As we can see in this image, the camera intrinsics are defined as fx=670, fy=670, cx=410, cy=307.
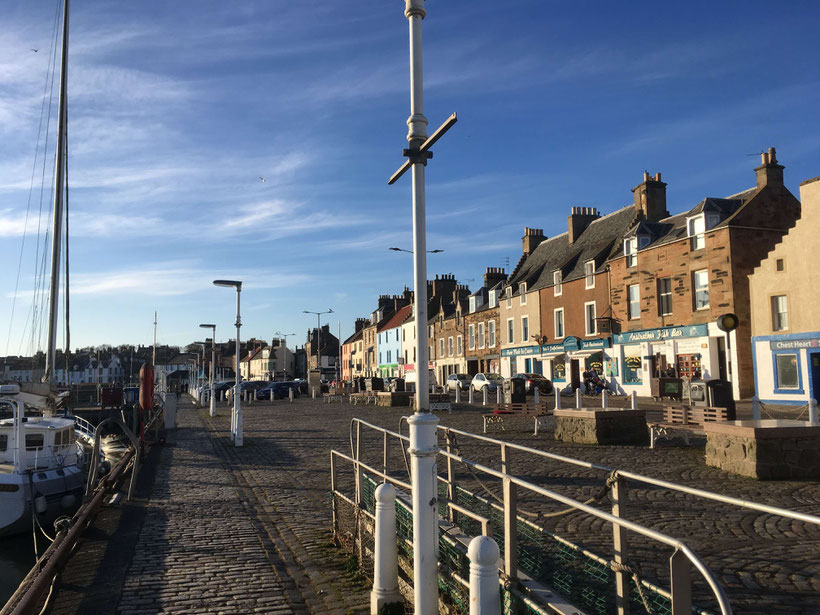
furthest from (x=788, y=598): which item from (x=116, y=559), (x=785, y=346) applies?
(x=785, y=346)

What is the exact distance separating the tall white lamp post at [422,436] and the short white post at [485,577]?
3.00 feet

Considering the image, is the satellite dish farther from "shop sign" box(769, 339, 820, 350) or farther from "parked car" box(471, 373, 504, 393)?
"parked car" box(471, 373, 504, 393)

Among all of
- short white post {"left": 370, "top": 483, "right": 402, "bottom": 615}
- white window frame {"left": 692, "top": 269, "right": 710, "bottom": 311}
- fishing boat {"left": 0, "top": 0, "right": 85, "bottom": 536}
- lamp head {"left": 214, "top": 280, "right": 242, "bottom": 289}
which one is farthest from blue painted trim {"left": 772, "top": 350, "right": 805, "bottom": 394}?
short white post {"left": 370, "top": 483, "right": 402, "bottom": 615}

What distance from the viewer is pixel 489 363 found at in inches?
2099

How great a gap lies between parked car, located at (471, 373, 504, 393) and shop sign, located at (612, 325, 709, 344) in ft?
27.7

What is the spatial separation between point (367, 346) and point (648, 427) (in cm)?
7417

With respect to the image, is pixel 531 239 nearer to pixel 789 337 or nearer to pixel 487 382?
pixel 487 382

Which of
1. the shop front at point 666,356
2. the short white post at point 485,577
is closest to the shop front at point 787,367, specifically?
the shop front at point 666,356

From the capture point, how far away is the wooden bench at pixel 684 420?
13.6 metres

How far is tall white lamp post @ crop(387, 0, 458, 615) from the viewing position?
4586 millimetres

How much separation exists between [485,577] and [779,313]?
27.6m

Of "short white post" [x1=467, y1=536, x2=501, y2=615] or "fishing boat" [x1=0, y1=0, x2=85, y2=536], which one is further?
"fishing boat" [x1=0, y1=0, x2=85, y2=536]

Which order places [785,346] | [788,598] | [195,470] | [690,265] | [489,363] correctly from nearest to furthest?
[788,598]
[195,470]
[785,346]
[690,265]
[489,363]

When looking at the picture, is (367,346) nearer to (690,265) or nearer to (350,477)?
(690,265)
